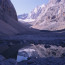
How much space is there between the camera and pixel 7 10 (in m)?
79.7

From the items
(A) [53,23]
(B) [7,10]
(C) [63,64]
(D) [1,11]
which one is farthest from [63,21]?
(C) [63,64]

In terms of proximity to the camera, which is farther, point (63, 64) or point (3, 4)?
point (3, 4)

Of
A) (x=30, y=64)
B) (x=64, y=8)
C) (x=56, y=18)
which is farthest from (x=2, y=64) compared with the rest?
(x=64, y=8)

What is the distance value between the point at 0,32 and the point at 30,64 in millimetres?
36479

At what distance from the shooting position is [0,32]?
4662 cm

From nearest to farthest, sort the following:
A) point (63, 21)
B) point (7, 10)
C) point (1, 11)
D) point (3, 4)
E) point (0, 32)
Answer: point (0, 32), point (1, 11), point (3, 4), point (7, 10), point (63, 21)

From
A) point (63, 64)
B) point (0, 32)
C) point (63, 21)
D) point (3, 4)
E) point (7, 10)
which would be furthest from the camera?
point (63, 21)

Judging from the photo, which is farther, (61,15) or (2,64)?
(61,15)

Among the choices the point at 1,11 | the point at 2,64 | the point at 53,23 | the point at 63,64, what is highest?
the point at 1,11

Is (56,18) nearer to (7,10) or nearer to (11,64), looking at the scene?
(7,10)

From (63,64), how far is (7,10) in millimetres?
71829

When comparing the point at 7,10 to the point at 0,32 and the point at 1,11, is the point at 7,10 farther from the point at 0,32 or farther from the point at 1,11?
A: the point at 0,32

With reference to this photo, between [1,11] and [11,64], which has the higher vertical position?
[1,11]

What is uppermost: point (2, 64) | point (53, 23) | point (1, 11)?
point (1, 11)
